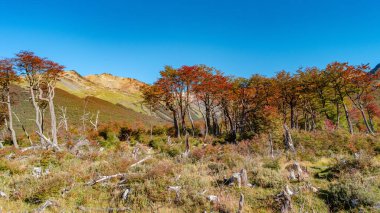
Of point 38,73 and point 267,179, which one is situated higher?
point 38,73

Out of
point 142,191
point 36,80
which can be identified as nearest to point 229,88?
point 36,80

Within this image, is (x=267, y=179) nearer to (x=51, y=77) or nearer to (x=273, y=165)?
(x=273, y=165)

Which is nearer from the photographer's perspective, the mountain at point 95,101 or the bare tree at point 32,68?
the bare tree at point 32,68

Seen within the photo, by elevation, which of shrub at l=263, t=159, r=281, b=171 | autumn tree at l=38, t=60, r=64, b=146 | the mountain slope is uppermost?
the mountain slope

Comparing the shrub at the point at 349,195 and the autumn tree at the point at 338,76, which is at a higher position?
the autumn tree at the point at 338,76

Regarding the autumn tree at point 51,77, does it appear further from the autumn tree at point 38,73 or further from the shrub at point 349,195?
the shrub at point 349,195

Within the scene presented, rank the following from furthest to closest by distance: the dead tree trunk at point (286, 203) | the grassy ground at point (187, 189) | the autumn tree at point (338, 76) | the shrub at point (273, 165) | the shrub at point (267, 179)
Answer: the autumn tree at point (338, 76) → the shrub at point (273, 165) → the shrub at point (267, 179) → the grassy ground at point (187, 189) → the dead tree trunk at point (286, 203)

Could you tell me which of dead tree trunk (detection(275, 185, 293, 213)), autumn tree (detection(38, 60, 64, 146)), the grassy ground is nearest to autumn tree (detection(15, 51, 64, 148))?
autumn tree (detection(38, 60, 64, 146))

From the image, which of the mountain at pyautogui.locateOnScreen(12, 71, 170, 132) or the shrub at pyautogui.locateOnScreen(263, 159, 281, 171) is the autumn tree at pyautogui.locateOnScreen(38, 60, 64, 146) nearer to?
the mountain at pyautogui.locateOnScreen(12, 71, 170, 132)

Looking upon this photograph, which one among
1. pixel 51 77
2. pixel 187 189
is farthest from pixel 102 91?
pixel 187 189

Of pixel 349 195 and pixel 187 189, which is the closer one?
pixel 349 195

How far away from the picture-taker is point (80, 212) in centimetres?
543

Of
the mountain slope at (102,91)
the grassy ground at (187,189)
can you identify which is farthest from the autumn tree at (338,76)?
the mountain slope at (102,91)

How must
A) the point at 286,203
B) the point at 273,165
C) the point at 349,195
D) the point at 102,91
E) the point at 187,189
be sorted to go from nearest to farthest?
1. the point at 286,203
2. the point at 349,195
3. the point at 187,189
4. the point at 273,165
5. the point at 102,91
